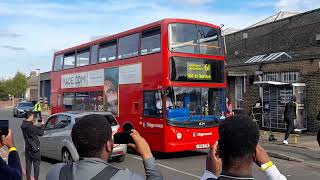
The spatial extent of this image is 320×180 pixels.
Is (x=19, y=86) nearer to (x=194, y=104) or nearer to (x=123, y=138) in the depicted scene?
(x=194, y=104)

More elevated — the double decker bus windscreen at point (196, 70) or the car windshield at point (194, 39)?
the car windshield at point (194, 39)

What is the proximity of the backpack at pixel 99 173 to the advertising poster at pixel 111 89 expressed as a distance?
44.1 ft

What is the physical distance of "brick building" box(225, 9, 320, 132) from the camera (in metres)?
19.6

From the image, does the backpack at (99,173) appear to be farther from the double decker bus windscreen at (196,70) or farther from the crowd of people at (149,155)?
the double decker bus windscreen at (196,70)

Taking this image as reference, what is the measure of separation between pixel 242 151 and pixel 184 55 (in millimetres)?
11231

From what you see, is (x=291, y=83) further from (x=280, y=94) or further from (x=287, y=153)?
(x=287, y=153)

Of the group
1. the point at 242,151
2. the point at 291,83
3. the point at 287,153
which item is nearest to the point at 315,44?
the point at 291,83

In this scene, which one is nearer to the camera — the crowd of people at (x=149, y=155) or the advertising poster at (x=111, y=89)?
the crowd of people at (x=149, y=155)

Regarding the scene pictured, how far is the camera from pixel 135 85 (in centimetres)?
1512

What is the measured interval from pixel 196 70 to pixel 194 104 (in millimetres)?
1007

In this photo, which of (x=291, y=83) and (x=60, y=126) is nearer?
(x=60, y=126)

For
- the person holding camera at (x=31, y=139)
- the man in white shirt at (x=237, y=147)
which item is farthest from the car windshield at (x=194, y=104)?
the man in white shirt at (x=237, y=147)

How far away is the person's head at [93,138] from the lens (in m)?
2.74

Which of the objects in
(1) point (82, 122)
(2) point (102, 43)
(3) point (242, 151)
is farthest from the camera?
(2) point (102, 43)
